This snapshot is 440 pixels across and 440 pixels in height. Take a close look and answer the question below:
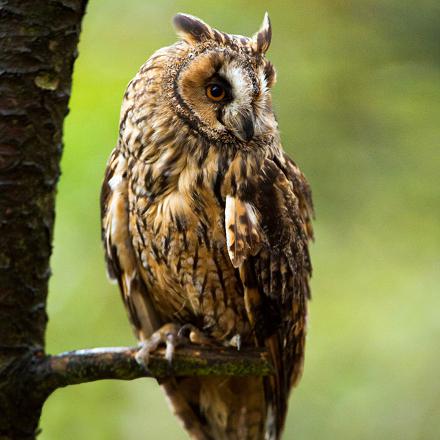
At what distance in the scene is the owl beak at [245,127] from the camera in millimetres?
2359

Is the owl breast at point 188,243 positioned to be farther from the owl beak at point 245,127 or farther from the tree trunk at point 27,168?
the tree trunk at point 27,168

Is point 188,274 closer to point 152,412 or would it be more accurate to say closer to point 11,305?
point 11,305

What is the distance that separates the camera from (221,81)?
93.4 inches

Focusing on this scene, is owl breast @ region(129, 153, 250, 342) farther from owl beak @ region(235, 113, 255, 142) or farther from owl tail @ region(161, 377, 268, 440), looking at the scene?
owl tail @ region(161, 377, 268, 440)

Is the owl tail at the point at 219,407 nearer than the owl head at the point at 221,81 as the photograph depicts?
No

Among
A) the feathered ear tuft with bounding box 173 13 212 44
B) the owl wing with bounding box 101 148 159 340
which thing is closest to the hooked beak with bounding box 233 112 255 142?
the feathered ear tuft with bounding box 173 13 212 44

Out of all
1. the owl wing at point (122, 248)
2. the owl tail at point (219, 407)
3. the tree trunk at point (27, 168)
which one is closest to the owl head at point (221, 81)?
the owl wing at point (122, 248)

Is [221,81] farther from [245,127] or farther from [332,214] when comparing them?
[332,214]

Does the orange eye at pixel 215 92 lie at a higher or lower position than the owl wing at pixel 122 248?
higher

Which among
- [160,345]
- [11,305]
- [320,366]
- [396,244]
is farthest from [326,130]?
[11,305]

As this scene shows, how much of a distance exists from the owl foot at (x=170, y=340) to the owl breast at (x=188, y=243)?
53 mm

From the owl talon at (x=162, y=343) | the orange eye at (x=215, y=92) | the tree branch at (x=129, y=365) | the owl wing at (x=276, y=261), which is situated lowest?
the tree branch at (x=129, y=365)

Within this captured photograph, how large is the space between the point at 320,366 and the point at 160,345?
2.19 m

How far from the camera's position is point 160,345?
2.38m
